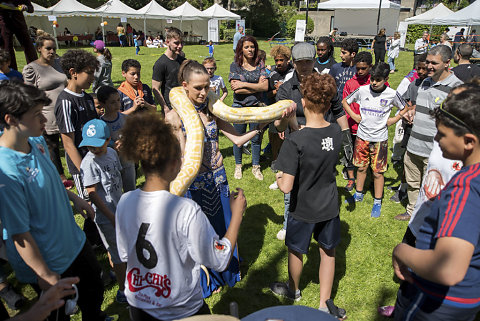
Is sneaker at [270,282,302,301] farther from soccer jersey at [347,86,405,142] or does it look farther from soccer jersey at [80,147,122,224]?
soccer jersey at [347,86,405,142]

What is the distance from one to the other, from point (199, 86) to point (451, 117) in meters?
2.18

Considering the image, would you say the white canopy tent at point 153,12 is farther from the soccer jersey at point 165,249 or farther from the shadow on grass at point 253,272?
the soccer jersey at point 165,249

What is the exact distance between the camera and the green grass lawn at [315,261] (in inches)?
144

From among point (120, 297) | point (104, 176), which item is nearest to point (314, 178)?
point (104, 176)

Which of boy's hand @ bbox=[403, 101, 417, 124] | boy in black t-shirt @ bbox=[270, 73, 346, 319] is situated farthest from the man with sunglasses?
boy in black t-shirt @ bbox=[270, 73, 346, 319]

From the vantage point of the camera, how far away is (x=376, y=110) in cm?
516

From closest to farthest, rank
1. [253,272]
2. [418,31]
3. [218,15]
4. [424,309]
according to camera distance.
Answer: [424,309], [253,272], [218,15], [418,31]

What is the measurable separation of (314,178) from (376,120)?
8.71ft

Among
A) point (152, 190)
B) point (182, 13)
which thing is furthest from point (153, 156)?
point (182, 13)

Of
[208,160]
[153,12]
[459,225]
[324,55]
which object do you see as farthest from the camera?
[153,12]

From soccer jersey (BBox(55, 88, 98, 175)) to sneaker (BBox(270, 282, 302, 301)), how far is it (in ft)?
9.75

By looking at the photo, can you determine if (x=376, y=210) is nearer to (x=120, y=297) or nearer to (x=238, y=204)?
(x=238, y=204)

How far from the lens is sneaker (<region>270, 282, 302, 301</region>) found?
362 cm

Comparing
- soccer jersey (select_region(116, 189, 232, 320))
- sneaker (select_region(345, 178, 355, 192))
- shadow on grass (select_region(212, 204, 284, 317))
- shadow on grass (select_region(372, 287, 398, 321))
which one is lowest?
shadow on grass (select_region(212, 204, 284, 317))
